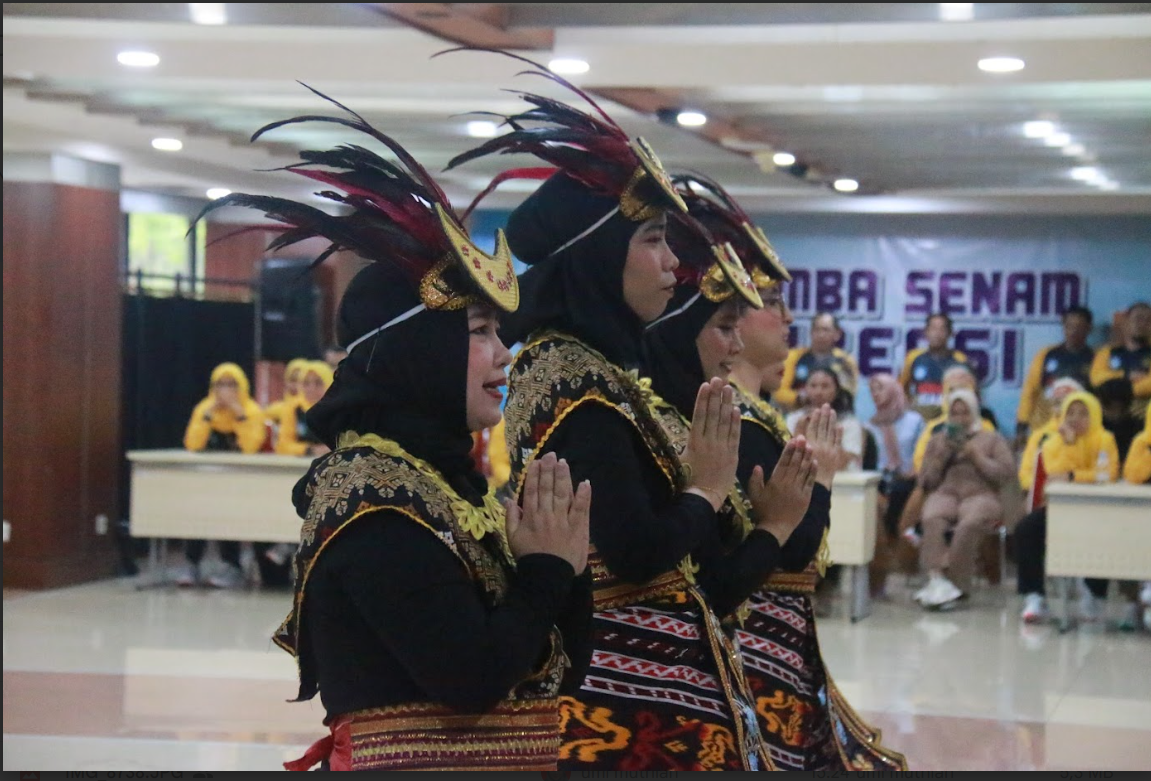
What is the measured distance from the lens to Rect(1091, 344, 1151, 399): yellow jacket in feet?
31.6

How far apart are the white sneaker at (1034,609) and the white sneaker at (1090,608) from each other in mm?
226

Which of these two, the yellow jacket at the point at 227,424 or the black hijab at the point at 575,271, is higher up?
the black hijab at the point at 575,271

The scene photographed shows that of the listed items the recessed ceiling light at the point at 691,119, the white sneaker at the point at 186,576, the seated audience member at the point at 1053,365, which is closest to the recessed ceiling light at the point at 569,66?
the recessed ceiling light at the point at 691,119

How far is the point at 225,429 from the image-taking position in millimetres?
9688

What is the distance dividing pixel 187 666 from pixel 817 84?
3979 mm

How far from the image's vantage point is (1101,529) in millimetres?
8023

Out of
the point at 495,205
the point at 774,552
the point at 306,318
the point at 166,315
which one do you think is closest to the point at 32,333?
the point at 166,315

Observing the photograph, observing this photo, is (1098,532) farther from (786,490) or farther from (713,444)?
(713,444)

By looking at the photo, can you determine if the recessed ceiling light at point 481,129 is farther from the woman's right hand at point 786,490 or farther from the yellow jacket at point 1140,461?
the woman's right hand at point 786,490

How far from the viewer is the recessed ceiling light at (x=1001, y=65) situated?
6918mm

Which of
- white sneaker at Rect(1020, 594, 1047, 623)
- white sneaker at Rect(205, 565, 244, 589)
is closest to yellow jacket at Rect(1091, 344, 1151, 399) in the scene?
white sneaker at Rect(1020, 594, 1047, 623)

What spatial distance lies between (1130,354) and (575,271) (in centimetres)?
843

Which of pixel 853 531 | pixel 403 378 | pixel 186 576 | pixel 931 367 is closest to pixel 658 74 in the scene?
pixel 853 531

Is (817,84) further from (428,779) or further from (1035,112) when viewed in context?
(428,779)
